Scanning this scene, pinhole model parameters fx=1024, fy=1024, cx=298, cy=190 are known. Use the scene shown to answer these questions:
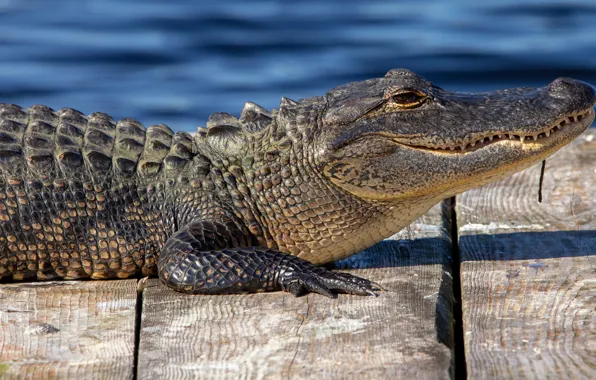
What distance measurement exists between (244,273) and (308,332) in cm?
60

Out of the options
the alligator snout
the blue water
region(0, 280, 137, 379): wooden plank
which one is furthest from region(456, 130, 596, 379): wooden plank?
the blue water

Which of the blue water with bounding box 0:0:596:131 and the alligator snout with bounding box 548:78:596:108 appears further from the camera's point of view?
the blue water with bounding box 0:0:596:131

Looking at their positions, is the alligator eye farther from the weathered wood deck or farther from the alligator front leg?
the alligator front leg

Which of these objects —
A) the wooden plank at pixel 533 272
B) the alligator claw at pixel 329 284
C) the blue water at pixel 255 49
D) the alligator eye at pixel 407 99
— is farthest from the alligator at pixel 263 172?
the blue water at pixel 255 49

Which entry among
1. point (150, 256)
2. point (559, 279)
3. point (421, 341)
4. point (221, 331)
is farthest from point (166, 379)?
point (559, 279)

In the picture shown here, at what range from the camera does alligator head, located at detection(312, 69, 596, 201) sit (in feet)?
14.5

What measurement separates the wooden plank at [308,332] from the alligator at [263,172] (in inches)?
12.2

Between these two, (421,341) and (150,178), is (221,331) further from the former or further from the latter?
(150,178)

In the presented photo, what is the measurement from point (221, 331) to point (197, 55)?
10.8m

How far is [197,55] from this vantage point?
1418cm

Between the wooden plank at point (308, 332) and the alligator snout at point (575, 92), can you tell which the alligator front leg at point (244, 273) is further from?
the alligator snout at point (575, 92)

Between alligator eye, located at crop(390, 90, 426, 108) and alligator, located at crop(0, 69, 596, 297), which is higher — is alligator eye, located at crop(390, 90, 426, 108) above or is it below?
above

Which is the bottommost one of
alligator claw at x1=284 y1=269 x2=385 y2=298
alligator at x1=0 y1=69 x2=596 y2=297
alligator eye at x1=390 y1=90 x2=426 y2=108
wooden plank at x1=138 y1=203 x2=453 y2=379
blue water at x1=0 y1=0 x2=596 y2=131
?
wooden plank at x1=138 y1=203 x2=453 y2=379

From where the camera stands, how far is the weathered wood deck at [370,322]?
3420mm
